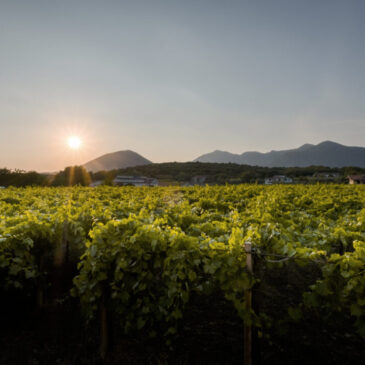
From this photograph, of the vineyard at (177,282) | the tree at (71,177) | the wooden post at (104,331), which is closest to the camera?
the vineyard at (177,282)

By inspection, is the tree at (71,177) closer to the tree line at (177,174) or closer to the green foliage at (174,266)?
the tree line at (177,174)

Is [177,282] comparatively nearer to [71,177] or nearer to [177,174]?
[71,177]

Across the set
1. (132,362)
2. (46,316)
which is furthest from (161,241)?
(46,316)

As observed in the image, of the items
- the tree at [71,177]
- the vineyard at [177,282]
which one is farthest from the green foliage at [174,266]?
the tree at [71,177]

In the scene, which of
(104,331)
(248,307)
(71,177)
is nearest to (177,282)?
(248,307)

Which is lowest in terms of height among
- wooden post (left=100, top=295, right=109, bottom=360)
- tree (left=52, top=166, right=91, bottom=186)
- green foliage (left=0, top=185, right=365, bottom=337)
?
wooden post (left=100, top=295, right=109, bottom=360)

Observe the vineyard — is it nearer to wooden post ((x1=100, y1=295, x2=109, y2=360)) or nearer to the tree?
wooden post ((x1=100, y1=295, x2=109, y2=360))

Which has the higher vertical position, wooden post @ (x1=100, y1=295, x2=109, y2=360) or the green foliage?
the green foliage

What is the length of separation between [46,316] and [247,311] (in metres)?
3.82

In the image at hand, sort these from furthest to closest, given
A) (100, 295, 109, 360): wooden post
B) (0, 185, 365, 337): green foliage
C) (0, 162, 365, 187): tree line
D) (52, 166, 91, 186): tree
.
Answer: (52, 166, 91, 186): tree → (0, 162, 365, 187): tree line → (100, 295, 109, 360): wooden post → (0, 185, 365, 337): green foliage

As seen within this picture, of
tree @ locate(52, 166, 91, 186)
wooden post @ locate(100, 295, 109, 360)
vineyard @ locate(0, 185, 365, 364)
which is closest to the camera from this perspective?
vineyard @ locate(0, 185, 365, 364)

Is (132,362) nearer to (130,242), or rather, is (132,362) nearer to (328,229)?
(130,242)

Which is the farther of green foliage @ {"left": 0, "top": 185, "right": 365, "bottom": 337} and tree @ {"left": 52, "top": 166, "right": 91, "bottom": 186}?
tree @ {"left": 52, "top": 166, "right": 91, "bottom": 186}

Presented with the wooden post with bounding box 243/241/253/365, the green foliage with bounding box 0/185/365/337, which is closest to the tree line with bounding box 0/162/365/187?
the green foliage with bounding box 0/185/365/337
